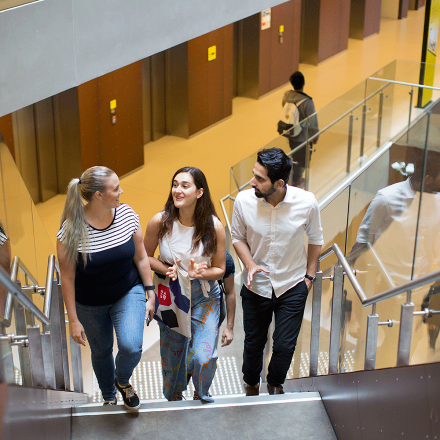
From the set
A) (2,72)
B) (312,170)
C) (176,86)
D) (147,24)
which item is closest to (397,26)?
(176,86)

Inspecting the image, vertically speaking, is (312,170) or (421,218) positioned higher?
(421,218)

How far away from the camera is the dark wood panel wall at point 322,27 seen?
17234 millimetres

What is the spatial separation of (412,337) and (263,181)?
1.38 meters

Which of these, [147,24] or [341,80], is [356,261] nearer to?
[147,24]

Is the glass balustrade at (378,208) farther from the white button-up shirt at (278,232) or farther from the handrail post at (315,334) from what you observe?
the white button-up shirt at (278,232)

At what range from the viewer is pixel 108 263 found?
3615mm

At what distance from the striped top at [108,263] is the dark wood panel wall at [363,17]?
1797 centimetres

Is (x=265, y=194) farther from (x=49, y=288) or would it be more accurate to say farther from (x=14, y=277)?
(x=14, y=277)

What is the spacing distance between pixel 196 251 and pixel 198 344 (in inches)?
23.0

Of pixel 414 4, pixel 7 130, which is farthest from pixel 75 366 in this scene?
pixel 414 4

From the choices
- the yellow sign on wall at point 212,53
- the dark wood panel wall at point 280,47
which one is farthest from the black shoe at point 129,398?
the dark wood panel wall at point 280,47

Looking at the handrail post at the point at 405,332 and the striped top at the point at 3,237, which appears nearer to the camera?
the handrail post at the point at 405,332

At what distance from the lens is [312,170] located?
8547 millimetres

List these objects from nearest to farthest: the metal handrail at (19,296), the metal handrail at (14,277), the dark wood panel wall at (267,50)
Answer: the metal handrail at (19,296), the metal handrail at (14,277), the dark wood panel wall at (267,50)
